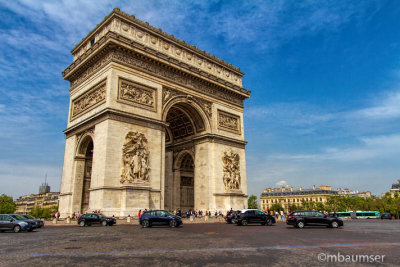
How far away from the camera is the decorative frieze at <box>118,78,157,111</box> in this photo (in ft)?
84.2

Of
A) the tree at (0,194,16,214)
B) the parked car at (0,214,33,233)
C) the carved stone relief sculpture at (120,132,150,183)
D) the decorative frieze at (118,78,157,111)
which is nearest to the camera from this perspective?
the parked car at (0,214,33,233)

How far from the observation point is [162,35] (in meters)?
30.0

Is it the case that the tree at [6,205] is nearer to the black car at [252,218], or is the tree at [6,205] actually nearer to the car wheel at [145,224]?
the car wheel at [145,224]

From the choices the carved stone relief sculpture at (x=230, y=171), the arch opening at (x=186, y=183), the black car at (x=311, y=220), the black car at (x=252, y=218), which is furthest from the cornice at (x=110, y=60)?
the black car at (x=311, y=220)

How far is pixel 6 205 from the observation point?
83.8 m

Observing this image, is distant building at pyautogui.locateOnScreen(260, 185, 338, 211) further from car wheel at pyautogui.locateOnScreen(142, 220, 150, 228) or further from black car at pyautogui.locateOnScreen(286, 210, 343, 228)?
car wheel at pyautogui.locateOnScreen(142, 220, 150, 228)

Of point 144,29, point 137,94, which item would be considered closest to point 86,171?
point 137,94

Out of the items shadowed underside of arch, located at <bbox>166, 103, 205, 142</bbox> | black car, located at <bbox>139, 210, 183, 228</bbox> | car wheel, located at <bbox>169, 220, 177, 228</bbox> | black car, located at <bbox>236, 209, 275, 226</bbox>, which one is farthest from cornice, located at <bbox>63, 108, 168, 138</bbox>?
black car, located at <bbox>236, 209, 275, 226</bbox>

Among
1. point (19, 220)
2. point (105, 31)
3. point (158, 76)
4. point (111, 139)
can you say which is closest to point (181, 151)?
point (158, 76)

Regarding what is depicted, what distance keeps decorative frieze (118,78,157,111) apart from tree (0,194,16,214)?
7743cm

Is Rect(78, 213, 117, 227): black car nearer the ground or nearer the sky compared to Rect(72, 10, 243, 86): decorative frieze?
nearer the ground

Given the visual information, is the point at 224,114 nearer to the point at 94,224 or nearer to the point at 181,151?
the point at 181,151

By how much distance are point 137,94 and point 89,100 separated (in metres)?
4.80

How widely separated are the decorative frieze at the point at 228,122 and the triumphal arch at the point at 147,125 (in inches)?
4.7
